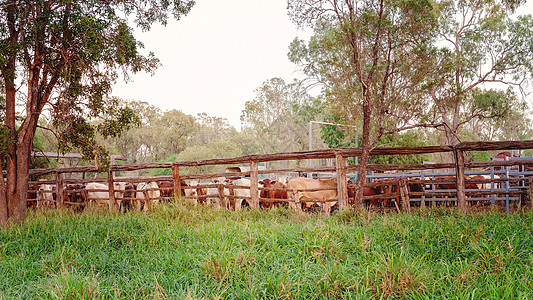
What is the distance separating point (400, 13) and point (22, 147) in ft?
28.1

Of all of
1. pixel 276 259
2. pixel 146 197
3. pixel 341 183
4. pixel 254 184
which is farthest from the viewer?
pixel 146 197

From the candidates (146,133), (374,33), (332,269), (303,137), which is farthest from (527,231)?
(303,137)

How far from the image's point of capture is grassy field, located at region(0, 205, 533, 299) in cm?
373

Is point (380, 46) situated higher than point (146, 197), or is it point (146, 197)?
point (380, 46)

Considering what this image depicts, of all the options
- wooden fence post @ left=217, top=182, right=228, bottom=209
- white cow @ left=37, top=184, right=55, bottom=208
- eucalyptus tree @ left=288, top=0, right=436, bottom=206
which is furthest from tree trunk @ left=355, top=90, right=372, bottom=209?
white cow @ left=37, top=184, right=55, bottom=208

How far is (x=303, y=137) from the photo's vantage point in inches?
1969

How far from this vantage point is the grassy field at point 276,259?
12.2 ft

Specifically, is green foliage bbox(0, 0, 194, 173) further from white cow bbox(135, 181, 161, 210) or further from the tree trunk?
the tree trunk

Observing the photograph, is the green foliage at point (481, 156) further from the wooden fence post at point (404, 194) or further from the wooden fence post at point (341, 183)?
the wooden fence post at point (341, 183)

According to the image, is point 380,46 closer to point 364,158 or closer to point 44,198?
point 364,158

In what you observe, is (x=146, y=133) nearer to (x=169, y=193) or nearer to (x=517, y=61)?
(x=169, y=193)

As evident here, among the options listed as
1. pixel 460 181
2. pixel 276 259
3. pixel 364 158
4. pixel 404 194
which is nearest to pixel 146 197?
pixel 364 158

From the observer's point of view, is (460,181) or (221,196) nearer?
(460,181)

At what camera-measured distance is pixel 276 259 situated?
4.63 m
